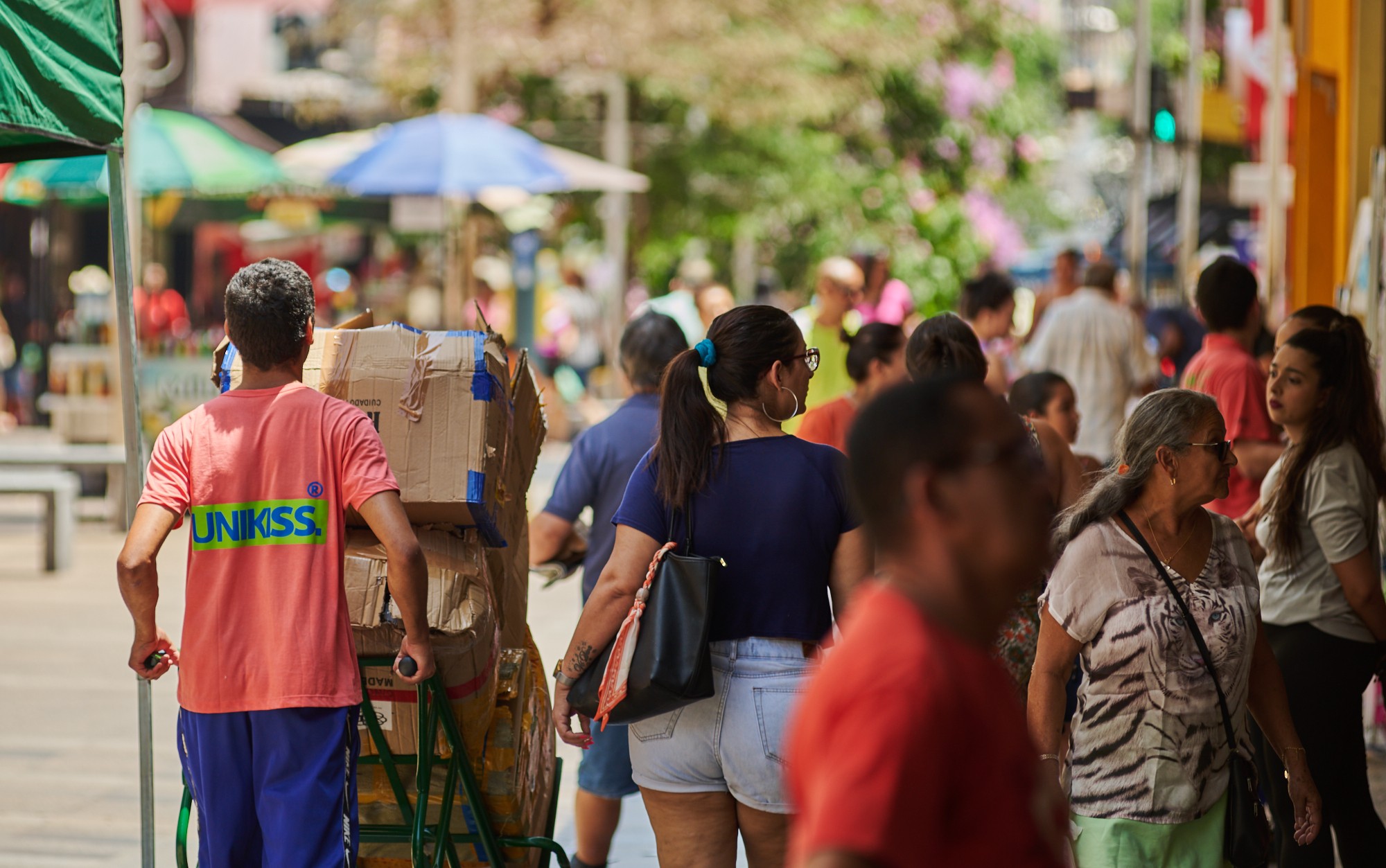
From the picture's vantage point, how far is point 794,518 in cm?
382

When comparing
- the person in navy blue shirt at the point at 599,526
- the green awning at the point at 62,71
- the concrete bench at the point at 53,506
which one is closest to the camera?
the green awning at the point at 62,71

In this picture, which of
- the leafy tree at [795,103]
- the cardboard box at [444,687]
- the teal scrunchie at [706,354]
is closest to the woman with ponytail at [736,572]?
the teal scrunchie at [706,354]

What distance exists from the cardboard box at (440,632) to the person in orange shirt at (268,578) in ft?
0.64

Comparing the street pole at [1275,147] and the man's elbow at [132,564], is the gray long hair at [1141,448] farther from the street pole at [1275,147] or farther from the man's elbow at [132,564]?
the street pole at [1275,147]

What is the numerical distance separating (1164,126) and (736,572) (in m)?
16.3

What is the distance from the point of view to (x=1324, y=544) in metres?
4.75

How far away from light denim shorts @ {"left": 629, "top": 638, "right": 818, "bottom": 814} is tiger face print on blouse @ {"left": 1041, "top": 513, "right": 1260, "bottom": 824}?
0.65m

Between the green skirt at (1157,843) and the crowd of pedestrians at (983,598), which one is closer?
the crowd of pedestrians at (983,598)

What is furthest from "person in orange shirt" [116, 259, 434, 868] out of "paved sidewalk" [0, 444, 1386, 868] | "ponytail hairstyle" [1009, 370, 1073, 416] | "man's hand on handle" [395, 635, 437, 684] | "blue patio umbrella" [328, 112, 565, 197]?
"blue patio umbrella" [328, 112, 565, 197]

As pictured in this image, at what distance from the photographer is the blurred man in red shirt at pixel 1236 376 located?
6.06 meters

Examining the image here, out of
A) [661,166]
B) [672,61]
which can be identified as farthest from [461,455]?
[661,166]

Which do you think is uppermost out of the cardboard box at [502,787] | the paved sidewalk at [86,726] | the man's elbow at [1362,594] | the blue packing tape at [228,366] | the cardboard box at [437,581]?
the blue packing tape at [228,366]

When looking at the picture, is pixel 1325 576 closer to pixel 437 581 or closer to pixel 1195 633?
pixel 1195 633

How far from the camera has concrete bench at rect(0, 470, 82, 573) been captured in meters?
11.6
